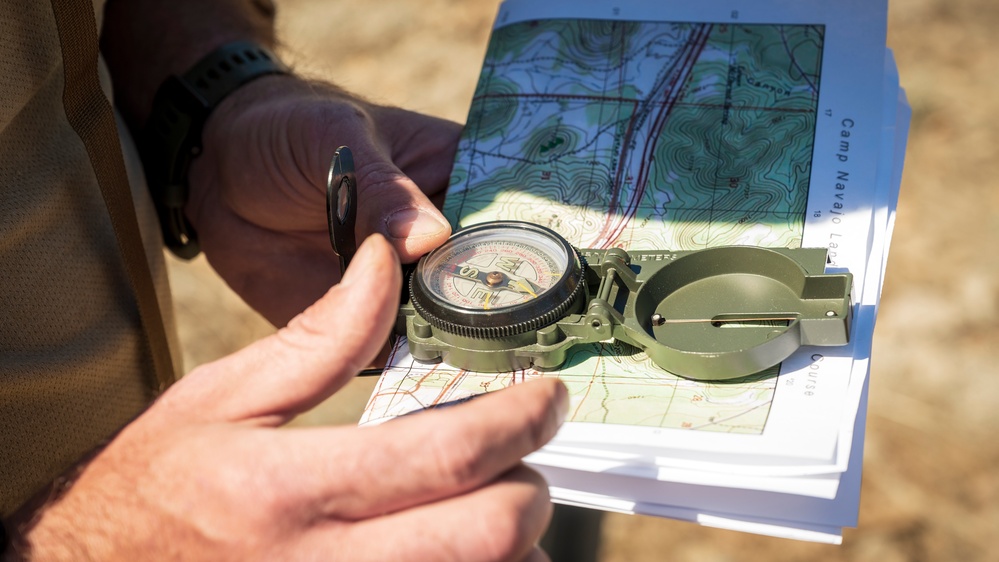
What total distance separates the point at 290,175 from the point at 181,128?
0.42 meters

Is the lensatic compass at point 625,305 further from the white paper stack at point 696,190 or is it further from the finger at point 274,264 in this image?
the finger at point 274,264

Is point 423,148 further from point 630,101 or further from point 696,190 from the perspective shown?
point 696,190

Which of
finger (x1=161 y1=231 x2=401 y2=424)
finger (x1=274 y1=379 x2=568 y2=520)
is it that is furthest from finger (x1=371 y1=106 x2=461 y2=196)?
finger (x1=274 y1=379 x2=568 y2=520)

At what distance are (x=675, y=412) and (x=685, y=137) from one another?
0.76m

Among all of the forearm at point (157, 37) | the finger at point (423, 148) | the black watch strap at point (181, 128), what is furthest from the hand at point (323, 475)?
the forearm at point (157, 37)

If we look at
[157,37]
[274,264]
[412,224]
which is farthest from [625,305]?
[157,37]

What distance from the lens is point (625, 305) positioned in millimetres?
1672

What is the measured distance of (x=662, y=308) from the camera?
1.71 meters

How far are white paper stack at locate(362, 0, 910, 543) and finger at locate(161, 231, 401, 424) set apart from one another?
31 centimetres

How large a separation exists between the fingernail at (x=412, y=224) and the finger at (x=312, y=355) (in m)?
0.39

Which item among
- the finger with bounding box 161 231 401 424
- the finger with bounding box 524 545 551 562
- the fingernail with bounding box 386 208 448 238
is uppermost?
the finger with bounding box 161 231 401 424

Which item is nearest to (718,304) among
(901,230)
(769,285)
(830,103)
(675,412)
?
(769,285)

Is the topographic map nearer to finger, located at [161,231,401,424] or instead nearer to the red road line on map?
the red road line on map

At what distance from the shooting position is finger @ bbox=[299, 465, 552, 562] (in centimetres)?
120
